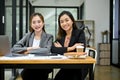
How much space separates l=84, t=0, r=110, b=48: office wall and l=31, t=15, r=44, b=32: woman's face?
590cm

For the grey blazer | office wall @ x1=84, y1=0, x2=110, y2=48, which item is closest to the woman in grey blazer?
the grey blazer

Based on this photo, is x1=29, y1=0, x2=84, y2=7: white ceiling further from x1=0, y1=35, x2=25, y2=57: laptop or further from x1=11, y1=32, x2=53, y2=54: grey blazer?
x1=0, y1=35, x2=25, y2=57: laptop

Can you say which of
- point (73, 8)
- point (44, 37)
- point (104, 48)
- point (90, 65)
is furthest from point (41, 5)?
point (90, 65)

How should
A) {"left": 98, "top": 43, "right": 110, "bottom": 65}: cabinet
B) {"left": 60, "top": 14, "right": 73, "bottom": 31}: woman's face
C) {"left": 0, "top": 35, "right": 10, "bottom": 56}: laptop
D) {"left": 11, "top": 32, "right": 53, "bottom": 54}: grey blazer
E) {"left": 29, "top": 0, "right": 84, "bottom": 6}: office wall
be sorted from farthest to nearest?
{"left": 29, "top": 0, "right": 84, "bottom": 6}: office wall
{"left": 98, "top": 43, "right": 110, "bottom": 65}: cabinet
{"left": 60, "top": 14, "right": 73, "bottom": 31}: woman's face
{"left": 11, "top": 32, "right": 53, "bottom": 54}: grey blazer
{"left": 0, "top": 35, "right": 10, "bottom": 56}: laptop

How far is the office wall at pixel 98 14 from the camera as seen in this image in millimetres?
8703

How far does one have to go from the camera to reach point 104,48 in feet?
27.6

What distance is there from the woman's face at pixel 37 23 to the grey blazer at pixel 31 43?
9 cm

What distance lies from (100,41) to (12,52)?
6.23m

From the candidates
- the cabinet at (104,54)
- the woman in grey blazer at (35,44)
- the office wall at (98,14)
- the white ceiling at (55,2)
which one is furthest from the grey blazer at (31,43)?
the white ceiling at (55,2)

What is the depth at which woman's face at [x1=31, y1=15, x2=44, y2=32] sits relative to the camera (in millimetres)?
2975

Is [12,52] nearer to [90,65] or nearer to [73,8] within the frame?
[90,65]

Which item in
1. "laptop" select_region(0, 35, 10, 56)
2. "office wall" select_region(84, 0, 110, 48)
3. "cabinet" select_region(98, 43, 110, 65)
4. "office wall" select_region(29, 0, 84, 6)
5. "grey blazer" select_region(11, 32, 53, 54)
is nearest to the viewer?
"laptop" select_region(0, 35, 10, 56)

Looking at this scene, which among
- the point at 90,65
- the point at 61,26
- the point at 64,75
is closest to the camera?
the point at 90,65

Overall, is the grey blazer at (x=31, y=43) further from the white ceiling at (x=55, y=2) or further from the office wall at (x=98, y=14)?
the white ceiling at (x=55, y=2)
